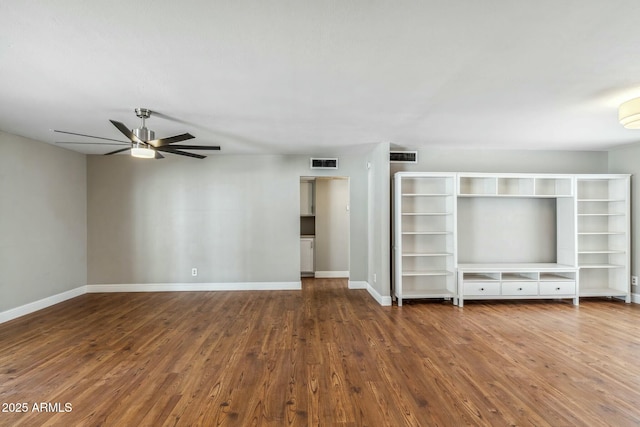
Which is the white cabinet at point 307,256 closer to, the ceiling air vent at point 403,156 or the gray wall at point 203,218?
the gray wall at point 203,218

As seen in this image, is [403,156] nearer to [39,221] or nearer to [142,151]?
[142,151]

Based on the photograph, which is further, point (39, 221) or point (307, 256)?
point (307, 256)

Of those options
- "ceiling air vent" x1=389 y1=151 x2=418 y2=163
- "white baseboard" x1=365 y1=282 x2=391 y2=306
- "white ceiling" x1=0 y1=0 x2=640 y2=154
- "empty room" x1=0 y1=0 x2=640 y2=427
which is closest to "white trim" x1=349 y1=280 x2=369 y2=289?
"empty room" x1=0 y1=0 x2=640 y2=427

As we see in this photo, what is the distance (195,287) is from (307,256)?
2.41 m

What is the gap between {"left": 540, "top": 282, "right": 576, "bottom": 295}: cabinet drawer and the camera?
191 inches

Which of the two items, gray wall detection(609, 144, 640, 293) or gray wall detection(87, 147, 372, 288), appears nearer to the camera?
gray wall detection(609, 144, 640, 293)

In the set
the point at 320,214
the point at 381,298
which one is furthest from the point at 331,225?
the point at 381,298

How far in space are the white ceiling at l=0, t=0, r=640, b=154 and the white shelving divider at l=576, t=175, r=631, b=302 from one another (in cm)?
141

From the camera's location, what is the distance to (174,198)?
5.80m

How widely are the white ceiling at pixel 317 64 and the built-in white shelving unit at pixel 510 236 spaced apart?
128cm

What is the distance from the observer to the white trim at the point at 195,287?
572 centimetres

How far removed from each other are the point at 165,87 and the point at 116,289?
450cm

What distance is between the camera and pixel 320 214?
704 cm

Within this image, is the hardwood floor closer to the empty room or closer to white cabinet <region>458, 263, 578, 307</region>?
the empty room
